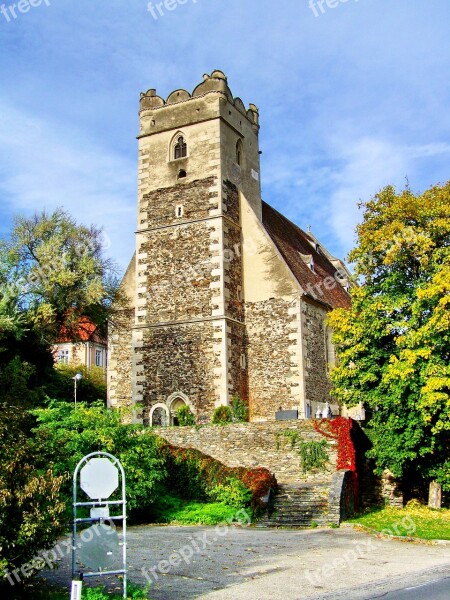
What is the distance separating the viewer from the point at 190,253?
94.4 feet

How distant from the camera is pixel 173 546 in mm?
14656

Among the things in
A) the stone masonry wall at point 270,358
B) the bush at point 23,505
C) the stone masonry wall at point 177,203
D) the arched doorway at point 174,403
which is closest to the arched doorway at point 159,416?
the arched doorway at point 174,403

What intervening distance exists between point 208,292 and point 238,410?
484 centimetres

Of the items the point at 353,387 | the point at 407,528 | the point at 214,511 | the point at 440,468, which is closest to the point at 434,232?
the point at 353,387

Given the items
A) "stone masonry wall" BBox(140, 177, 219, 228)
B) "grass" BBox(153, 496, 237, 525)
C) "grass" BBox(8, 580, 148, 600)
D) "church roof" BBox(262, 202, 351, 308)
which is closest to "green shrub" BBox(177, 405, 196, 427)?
"grass" BBox(153, 496, 237, 525)

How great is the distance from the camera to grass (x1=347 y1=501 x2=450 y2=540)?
1647cm

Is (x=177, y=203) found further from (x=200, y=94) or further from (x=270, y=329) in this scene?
(x=270, y=329)

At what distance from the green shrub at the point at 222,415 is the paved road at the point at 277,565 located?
8.65 m

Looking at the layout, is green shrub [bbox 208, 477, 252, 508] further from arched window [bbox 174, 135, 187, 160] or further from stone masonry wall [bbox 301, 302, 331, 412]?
arched window [bbox 174, 135, 187, 160]

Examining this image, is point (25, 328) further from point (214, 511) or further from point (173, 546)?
point (173, 546)

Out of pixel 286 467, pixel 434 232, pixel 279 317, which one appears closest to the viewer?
pixel 434 232

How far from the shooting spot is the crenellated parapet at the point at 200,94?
3019cm

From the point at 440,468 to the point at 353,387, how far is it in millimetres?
3408

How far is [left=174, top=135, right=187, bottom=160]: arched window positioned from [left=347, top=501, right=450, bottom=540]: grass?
1688 cm
